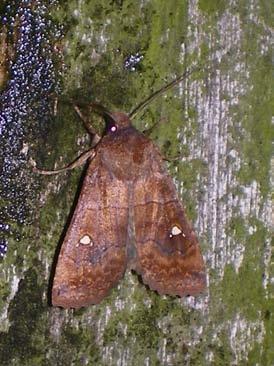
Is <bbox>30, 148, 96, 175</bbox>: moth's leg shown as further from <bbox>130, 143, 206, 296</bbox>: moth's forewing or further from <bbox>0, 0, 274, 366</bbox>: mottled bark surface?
<bbox>130, 143, 206, 296</bbox>: moth's forewing

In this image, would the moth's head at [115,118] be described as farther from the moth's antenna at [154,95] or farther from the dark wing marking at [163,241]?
the dark wing marking at [163,241]

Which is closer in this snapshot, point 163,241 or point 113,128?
point 113,128

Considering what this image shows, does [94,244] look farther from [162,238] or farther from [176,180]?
[176,180]

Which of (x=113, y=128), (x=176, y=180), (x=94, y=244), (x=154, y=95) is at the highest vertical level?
(x=154, y=95)

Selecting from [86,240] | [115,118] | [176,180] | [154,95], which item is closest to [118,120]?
[115,118]

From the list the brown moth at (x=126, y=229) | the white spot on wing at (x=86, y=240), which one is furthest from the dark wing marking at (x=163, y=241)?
the white spot on wing at (x=86, y=240)

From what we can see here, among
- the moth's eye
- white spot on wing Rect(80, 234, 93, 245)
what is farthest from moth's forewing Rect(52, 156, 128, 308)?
the moth's eye

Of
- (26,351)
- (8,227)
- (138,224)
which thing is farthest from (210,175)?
(26,351)
